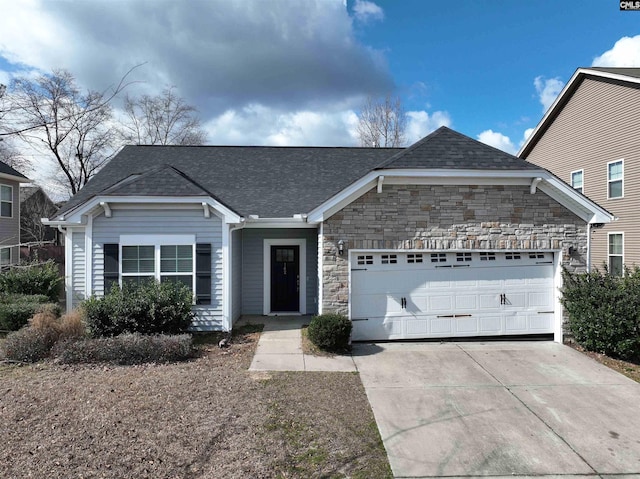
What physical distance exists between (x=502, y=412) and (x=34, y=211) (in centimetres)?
3456

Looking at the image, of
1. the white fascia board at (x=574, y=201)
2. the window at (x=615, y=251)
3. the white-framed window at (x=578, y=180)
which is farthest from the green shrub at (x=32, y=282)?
the white-framed window at (x=578, y=180)

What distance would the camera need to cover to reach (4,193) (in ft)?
56.9

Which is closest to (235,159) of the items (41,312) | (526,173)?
(41,312)

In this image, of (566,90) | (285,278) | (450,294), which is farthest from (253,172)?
(566,90)

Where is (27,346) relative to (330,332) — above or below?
below

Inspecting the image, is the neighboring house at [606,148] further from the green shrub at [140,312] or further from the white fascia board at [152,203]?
the green shrub at [140,312]

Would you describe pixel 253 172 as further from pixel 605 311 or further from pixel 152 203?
pixel 605 311

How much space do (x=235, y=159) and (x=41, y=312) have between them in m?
7.67

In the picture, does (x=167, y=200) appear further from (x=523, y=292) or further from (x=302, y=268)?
(x=523, y=292)

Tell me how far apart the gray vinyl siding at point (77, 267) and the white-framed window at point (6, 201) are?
35.6 ft

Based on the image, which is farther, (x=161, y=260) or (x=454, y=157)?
(x=161, y=260)

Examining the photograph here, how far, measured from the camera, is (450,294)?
8.91 metres

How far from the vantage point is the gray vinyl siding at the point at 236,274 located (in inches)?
391

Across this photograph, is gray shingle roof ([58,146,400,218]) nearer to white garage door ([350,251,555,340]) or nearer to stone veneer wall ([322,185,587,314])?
stone veneer wall ([322,185,587,314])
